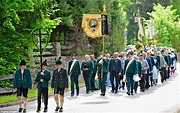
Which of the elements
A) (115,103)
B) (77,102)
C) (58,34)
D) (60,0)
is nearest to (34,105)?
(77,102)

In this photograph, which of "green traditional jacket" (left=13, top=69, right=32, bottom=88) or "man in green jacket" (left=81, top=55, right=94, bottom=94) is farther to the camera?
"man in green jacket" (left=81, top=55, right=94, bottom=94)

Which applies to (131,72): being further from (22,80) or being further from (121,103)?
(22,80)

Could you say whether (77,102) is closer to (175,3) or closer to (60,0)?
(60,0)

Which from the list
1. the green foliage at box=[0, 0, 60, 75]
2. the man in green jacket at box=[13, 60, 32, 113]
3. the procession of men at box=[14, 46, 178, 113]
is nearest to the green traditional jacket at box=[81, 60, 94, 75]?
the procession of men at box=[14, 46, 178, 113]

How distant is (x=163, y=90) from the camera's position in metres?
23.8

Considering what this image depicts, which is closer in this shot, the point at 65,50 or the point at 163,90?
the point at 163,90

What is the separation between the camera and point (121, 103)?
61.7 ft

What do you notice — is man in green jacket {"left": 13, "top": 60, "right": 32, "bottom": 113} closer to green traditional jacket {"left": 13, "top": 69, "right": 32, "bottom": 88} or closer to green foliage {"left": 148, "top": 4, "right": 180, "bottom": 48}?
green traditional jacket {"left": 13, "top": 69, "right": 32, "bottom": 88}

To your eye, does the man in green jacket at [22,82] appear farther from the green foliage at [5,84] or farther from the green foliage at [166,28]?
the green foliage at [166,28]

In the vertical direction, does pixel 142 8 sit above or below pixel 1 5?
above

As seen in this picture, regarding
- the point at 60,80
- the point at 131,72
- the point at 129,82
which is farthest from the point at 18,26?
the point at 60,80

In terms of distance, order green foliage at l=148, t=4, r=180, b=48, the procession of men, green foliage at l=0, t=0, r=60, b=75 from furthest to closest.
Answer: green foliage at l=148, t=4, r=180, b=48 → green foliage at l=0, t=0, r=60, b=75 → the procession of men

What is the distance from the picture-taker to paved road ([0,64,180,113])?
16.7m

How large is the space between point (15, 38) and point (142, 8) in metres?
62.2
